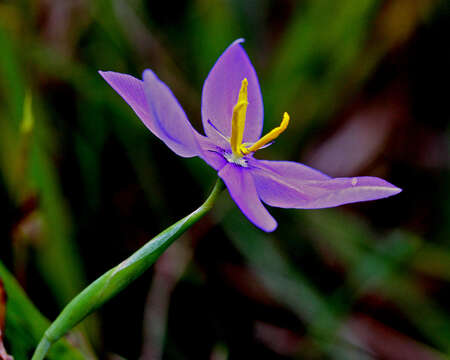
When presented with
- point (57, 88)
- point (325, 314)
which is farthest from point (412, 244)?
point (57, 88)

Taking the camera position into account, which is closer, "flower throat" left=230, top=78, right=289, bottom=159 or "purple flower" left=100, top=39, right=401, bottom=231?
"purple flower" left=100, top=39, right=401, bottom=231

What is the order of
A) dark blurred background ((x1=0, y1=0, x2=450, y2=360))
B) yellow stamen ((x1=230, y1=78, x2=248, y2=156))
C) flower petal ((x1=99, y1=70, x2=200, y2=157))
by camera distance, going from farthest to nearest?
1. dark blurred background ((x1=0, y1=0, x2=450, y2=360))
2. yellow stamen ((x1=230, y1=78, x2=248, y2=156))
3. flower petal ((x1=99, y1=70, x2=200, y2=157))

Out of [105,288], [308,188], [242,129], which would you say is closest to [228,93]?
[242,129]

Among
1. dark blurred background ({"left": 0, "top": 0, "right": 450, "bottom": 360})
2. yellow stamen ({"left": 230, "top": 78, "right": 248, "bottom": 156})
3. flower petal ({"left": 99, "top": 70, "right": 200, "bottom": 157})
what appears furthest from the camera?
dark blurred background ({"left": 0, "top": 0, "right": 450, "bottom": 360})

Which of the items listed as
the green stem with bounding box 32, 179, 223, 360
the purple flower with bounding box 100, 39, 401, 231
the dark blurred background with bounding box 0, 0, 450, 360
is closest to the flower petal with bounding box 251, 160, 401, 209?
the purple flower with bounding box 100, 39, 401, 231

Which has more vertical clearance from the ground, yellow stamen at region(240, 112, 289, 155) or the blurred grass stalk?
yellow stamen at region(240, 112, 289, 155)

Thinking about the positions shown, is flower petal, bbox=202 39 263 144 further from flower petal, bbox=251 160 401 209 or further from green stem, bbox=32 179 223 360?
green stem, bbox=32 179 223 360

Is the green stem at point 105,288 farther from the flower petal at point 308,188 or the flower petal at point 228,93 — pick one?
the flower petal at point 228,93
